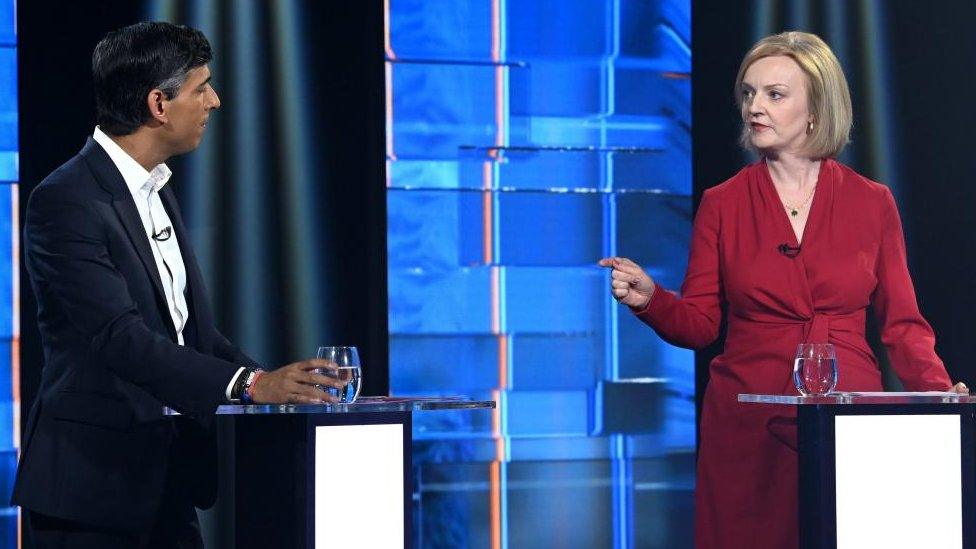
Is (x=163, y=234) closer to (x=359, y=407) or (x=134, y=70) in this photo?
(x=134, y=70)

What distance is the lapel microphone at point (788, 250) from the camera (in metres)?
2.83

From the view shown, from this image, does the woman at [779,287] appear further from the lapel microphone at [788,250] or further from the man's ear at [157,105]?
the man's ear at [157,105]

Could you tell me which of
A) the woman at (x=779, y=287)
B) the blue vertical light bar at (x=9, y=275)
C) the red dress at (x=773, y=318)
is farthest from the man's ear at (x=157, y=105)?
the blue vertical light bar at (x=9, y=275)

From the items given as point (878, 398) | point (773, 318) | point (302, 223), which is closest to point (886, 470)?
point (878, 398)

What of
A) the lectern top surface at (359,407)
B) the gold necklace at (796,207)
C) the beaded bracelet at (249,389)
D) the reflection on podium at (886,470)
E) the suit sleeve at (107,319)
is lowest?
the reflection on podium at (886,470)

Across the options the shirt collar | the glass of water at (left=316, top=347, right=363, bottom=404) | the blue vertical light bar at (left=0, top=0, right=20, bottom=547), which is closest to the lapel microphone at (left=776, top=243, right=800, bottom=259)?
the glass of water at (left=316, top=347, right=363, bottom=404)

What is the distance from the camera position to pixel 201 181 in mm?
3834

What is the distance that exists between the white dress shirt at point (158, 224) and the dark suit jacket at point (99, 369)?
0.06m

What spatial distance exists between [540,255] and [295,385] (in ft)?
7.73

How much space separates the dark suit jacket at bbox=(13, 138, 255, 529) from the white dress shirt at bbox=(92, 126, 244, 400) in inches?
→ 2.4

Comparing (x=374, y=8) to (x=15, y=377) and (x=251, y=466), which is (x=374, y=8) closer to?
(x=15, y=377)

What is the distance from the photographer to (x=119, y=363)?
2109 mm

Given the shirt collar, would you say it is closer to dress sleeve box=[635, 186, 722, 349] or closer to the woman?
the woman

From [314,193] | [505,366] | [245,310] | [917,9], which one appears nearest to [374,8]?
[314,193]
